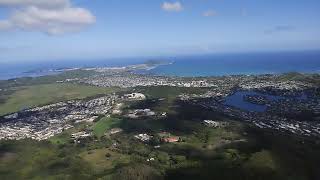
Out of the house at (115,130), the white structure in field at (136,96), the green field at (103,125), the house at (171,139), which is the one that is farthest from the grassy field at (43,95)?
the house at (171,139)

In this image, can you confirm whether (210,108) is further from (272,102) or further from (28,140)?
(28,140)

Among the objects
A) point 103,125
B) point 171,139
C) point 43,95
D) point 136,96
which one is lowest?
point 43,95

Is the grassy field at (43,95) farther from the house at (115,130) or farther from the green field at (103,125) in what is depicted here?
the house at (115,130)

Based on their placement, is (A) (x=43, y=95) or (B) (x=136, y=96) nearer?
(B) (x=136, y=96)

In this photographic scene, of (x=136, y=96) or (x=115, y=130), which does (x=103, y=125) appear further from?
(x=136, y=96)

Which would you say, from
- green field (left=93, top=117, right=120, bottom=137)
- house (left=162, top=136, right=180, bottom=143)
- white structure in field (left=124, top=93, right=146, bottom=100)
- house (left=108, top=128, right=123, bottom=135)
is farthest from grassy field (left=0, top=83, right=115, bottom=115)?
house (left=162, top=136, right=180, bottom=143)

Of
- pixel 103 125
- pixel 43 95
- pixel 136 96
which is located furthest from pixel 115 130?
pixel 43 95

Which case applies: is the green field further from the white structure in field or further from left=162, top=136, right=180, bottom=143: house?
the white structure in field
